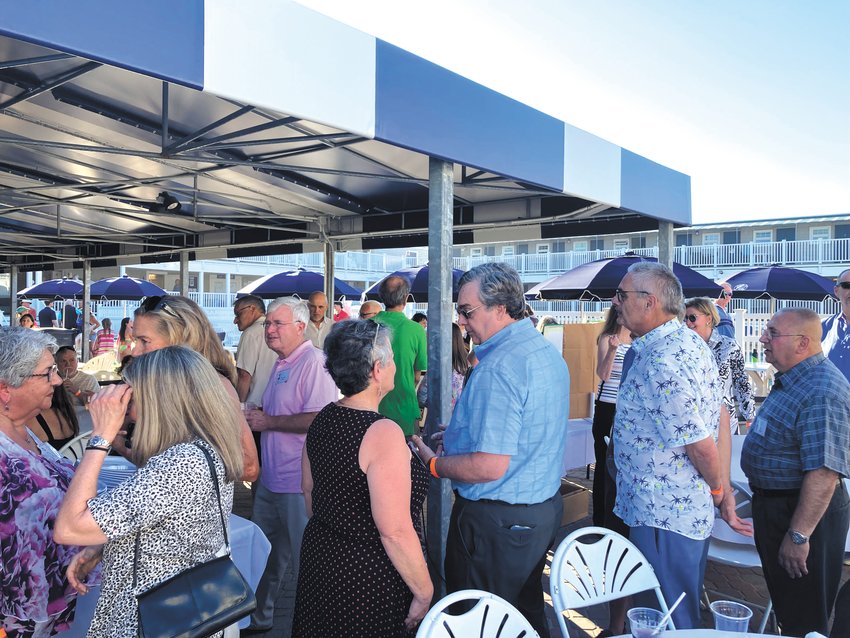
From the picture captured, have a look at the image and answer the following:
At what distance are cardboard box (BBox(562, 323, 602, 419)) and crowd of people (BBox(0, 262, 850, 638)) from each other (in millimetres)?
2817

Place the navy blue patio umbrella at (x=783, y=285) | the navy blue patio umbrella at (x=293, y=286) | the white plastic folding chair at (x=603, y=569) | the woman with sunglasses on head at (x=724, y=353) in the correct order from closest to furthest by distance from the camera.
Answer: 1. the white plastic folding chair at (x=603, y=569)
2. the woman with sunglasses on head at (x=724, y=353)
3. the navy blue patio umbrella at (x=783, y=285)
4. the navy blue patio umbrella at (x=293, y=286)

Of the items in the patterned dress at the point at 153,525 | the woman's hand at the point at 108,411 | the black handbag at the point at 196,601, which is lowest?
the black handbag at the point at 196,601

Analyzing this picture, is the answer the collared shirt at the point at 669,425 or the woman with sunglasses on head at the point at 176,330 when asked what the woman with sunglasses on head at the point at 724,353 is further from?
the woman with sunglasses on head at the point at 176,330

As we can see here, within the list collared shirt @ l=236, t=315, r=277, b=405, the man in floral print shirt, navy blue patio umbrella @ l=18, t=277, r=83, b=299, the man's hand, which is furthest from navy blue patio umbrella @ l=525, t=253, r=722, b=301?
navy blue patio umbrella @ l=18, t=277, r=83, b=299

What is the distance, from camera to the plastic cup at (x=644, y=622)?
1.52 meters

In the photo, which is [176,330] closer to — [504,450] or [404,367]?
[504,450]

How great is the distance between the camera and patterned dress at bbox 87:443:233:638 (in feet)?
4.91

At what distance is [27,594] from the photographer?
178 cm

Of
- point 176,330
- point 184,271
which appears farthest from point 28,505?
point 184,271

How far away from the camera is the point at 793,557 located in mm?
2355

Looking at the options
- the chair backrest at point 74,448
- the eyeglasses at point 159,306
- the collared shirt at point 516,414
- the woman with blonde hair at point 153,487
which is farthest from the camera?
the chair backrest at point 74,448

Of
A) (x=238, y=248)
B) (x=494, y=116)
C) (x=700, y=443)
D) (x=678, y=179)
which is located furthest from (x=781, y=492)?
(x=238, y=248)

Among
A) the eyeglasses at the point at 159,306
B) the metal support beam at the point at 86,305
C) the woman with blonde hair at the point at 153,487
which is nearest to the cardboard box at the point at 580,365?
the eyeglasses at the point at 159,306

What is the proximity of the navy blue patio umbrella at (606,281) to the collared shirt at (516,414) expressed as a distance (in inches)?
216
